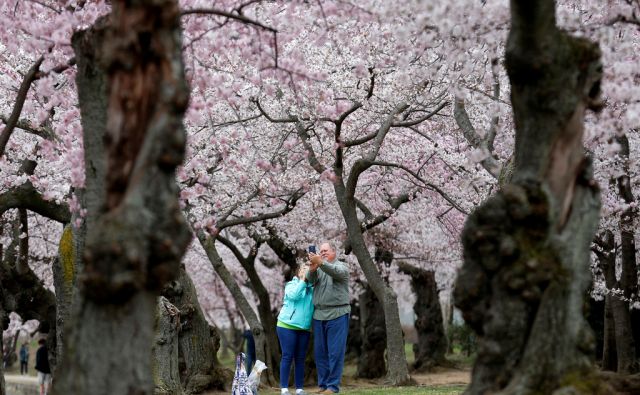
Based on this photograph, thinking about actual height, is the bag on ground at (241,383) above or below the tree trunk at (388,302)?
below

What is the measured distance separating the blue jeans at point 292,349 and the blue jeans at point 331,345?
0.94 ft

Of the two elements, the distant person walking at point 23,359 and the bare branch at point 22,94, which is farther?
the distant person walking at point 23,359

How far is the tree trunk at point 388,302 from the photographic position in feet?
58.0

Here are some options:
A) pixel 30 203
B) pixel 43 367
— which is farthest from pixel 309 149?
pixel 43 367

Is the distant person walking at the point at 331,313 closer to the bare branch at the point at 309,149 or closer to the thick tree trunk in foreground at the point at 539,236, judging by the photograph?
the thick tree trunk in foreground at the point at 539,236

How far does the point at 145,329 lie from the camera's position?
19.7 ft

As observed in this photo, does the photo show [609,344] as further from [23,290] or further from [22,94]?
[22,94]

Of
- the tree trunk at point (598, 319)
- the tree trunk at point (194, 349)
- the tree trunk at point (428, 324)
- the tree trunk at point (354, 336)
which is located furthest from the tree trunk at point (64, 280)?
the tree trunk at point (354, 336)

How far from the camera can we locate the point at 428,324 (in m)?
30.0

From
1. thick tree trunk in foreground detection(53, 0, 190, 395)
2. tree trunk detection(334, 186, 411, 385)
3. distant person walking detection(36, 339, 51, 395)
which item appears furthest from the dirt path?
thick tree trunk in foreground detection(53, 0, 190, 395)

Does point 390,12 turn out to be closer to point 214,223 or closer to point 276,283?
point 214,223

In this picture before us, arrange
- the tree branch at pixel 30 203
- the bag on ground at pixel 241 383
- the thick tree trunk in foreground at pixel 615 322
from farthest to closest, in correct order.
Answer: the thick tree trunk in foreground at pixel 615 322 → the tree branch at pixel 30 203 → the bag on ground at pixel 241 383

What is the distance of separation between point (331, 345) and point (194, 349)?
886cm

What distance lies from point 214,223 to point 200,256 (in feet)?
42.3
